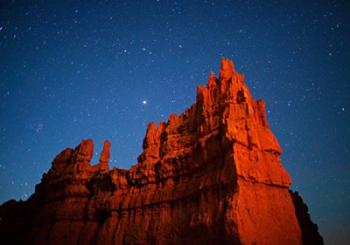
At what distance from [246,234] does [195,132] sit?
42.3 ft

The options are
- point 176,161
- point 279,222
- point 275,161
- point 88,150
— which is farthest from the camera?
point 88,150

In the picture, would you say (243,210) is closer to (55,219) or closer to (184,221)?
(184,221)

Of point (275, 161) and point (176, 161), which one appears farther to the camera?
point (176, 161)

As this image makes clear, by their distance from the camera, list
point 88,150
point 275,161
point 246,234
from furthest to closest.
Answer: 1. point 88,150
2. point 275,161
3. point 246,234

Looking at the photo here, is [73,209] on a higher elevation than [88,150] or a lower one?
lower

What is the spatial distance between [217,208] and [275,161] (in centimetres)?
650

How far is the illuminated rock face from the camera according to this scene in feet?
63.9

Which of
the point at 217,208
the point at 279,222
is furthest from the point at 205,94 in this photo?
the point at 279,222

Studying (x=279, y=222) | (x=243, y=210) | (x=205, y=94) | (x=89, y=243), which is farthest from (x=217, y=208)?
(x=89, y=243)

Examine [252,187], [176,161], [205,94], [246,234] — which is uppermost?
[205,94]

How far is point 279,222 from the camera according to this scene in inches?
763

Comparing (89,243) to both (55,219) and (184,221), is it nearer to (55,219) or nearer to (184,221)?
(55,219)

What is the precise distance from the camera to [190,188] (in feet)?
80.1

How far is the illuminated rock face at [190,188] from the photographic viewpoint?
1947 cm
